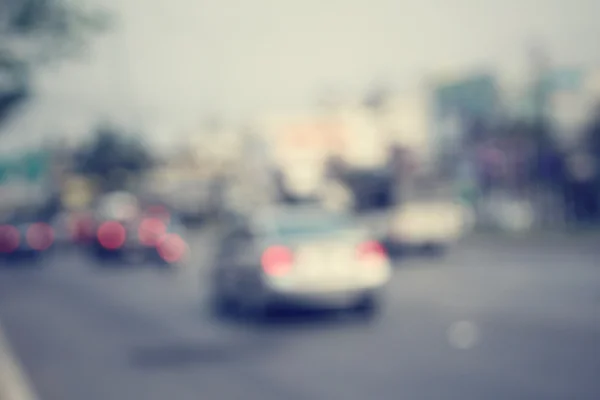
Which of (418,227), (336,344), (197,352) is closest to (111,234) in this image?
(418,227)

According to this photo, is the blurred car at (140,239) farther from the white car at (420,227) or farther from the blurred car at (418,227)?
the white car at (420,227)

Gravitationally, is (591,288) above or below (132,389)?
below

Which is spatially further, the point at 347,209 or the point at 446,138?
the point at 446,138

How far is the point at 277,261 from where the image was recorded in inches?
473

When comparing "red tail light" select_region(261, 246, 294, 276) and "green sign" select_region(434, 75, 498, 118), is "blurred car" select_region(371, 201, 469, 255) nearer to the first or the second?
"red tail light" select_region(261, 246, 294, 276)

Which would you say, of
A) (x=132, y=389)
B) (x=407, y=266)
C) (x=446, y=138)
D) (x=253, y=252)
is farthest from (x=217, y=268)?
(x=446, y=138)

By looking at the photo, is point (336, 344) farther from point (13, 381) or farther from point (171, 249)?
point (171, 249)

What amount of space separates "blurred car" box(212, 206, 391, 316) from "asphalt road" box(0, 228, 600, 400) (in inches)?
13.4

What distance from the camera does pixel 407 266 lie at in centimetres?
2170

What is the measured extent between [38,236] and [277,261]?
68.1 ft

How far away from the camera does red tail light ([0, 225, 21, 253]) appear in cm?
3081

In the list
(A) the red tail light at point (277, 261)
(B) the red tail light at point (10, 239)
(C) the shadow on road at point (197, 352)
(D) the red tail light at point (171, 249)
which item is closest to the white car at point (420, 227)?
(D) the red tail light at point (171, 249)

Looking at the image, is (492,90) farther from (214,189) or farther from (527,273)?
(527,273)

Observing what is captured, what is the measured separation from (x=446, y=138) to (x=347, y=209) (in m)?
42.4
